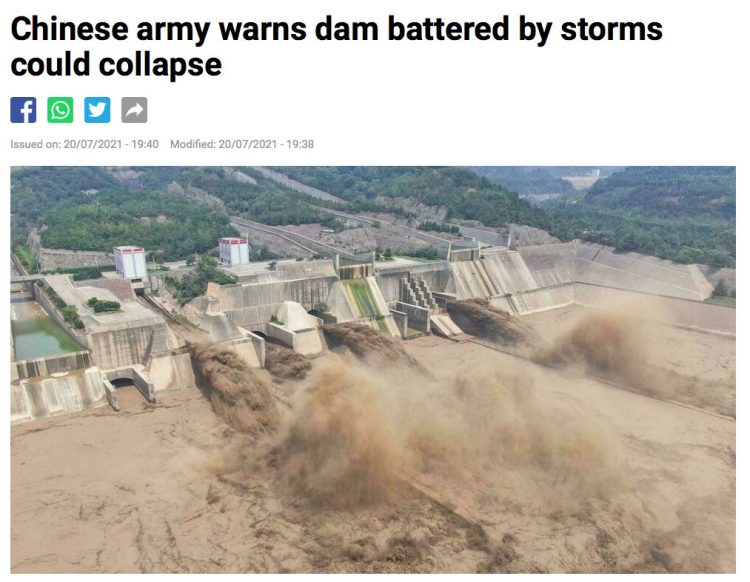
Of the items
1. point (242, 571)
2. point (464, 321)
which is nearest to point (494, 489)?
point (242, 571)

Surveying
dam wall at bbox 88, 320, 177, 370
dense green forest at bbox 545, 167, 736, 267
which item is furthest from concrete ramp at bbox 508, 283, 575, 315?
dam wall at bbox 88, 320, 177, 370

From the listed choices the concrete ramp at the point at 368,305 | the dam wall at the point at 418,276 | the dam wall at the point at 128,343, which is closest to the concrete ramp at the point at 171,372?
the dam wall at the point at 128,343

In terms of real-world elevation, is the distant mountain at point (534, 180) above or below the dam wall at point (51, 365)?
above

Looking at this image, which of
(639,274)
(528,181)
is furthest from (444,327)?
(528,181)

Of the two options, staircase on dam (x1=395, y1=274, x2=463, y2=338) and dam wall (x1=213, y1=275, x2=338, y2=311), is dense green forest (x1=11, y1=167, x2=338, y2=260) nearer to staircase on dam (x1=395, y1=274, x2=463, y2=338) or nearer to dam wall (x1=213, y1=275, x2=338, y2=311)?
dam wall (x1=213, y1=275, x2=338, y2=311)

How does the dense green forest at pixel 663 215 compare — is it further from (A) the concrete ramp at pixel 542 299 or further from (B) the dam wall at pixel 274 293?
(B) the dam wall at pixel 274 293

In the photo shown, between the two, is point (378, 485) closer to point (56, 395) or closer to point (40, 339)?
point (56, 395)

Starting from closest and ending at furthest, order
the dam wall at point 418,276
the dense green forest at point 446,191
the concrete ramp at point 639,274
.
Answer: the dam wall at point 418,276
the concrete ramp at point 639,274
the dense green forest at point 446,191

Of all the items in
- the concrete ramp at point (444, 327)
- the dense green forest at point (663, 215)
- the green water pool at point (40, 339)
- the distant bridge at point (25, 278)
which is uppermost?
the dense green forest at point (663, 215)
